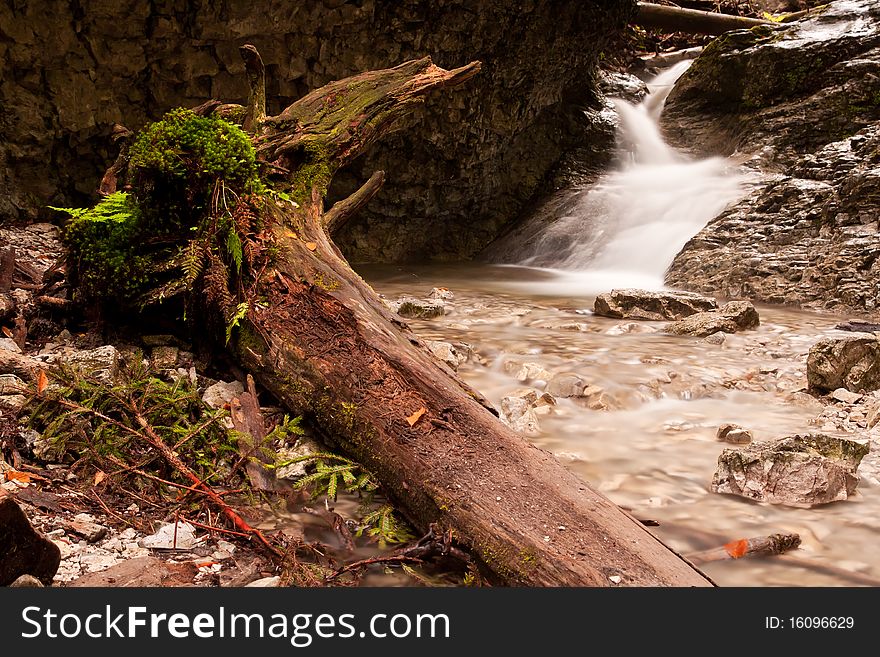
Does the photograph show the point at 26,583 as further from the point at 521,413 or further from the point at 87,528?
the point at 521,413

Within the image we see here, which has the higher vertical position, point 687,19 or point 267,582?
point 687,19

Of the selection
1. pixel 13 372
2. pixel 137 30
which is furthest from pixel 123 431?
pixel 137 30

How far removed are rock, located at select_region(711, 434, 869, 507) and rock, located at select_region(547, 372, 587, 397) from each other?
4.09 feet

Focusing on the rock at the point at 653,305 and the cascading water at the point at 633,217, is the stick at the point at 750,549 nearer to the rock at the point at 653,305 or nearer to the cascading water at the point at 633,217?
the rock at the point at 653,305

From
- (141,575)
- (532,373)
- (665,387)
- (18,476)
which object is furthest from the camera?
(532,373)

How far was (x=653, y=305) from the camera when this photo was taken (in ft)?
21.1

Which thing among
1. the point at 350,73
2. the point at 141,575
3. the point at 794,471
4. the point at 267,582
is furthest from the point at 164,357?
the point at 350,73

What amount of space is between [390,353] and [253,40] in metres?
7.69

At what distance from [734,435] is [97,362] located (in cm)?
324

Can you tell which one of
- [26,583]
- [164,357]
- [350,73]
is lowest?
[26,583]

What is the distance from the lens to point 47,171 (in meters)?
8.60

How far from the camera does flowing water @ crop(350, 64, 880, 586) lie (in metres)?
2.31

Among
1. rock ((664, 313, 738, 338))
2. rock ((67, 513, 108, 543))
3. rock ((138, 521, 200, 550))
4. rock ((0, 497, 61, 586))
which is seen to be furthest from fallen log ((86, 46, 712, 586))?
rock ((664, 313, 738, 338))

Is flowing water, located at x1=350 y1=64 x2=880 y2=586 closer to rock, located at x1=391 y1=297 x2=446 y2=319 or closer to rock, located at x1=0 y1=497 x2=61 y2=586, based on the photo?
rock, located at x1=391 y1=297 x2=446 y2=319
